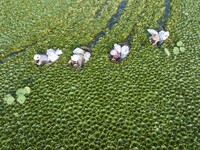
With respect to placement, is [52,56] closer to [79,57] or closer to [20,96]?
[79,57]

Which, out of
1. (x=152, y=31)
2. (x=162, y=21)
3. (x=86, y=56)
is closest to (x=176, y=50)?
(x=152, y=31)

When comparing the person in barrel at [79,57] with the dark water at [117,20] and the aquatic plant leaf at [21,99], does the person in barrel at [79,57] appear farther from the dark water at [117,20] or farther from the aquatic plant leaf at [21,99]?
the aquatic plant leaf at [21,99]

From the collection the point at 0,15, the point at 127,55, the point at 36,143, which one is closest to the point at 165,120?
the point at 127,55

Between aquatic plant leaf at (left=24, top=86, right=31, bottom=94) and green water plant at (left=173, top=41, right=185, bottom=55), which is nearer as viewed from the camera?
aquatic plant leaf at (left=24, top=86, right=31, bottom=94)

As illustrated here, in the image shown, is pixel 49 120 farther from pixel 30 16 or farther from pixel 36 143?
pixel 30 16

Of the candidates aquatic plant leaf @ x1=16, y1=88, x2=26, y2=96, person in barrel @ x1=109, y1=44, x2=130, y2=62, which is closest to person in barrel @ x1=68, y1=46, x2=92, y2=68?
person in barrel @ x1=109, y1=44, x2=130, y2=62

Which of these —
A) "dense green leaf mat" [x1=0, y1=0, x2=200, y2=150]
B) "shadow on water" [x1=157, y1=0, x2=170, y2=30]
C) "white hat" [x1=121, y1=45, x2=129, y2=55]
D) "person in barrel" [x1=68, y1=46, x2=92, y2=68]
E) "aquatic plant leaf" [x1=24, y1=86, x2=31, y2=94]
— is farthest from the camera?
"shadow on water" [x1=157, y1=0, x2=170, y2=30]

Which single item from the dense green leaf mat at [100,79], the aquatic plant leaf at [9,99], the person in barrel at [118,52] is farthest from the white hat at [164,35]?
the aquatic plant leaf at [9,99]

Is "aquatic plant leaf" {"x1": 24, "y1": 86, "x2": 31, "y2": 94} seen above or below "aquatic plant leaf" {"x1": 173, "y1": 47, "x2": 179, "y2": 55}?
below

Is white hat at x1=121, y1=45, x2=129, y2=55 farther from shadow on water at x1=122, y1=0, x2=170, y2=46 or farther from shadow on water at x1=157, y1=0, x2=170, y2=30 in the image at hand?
shadow on water at x1=157, y1=0, x2=170, y2=30
